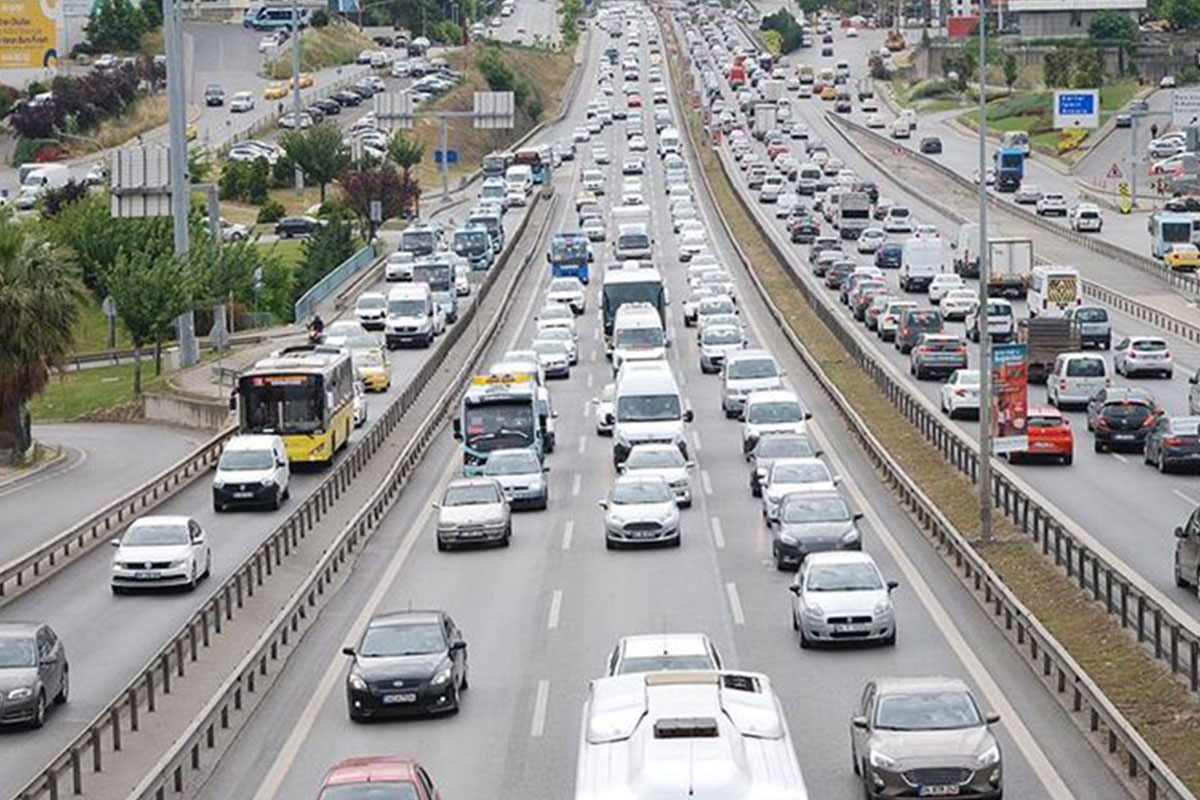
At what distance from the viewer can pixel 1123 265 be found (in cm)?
10562

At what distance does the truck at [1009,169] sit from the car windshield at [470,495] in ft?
315

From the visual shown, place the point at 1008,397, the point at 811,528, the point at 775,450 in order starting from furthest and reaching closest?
the point at 775,450, the point at 1008,397, the point at 811,528

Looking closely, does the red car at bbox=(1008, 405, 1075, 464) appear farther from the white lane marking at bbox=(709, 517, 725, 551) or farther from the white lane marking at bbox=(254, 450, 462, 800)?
the white lane marking at bbox=(254, 450, 462, 800)

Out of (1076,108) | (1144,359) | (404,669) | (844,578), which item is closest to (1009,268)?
(1144,359)

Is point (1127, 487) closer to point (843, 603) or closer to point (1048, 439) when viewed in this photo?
point (1048, 439)

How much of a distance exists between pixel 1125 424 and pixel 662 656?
30.9 meters

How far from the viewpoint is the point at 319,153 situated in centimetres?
14288

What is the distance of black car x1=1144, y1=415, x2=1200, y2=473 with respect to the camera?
53656 millimetres

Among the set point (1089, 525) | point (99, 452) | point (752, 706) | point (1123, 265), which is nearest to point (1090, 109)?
point (1123, 265)

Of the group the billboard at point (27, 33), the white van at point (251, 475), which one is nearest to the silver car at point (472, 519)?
the white van at point (251, 475)

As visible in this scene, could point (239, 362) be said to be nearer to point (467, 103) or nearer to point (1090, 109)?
point (1090, 109)

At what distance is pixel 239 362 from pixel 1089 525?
42.1 meters

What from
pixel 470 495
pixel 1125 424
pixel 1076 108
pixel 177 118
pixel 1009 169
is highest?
pixel 1076 108

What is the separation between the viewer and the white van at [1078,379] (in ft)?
212
